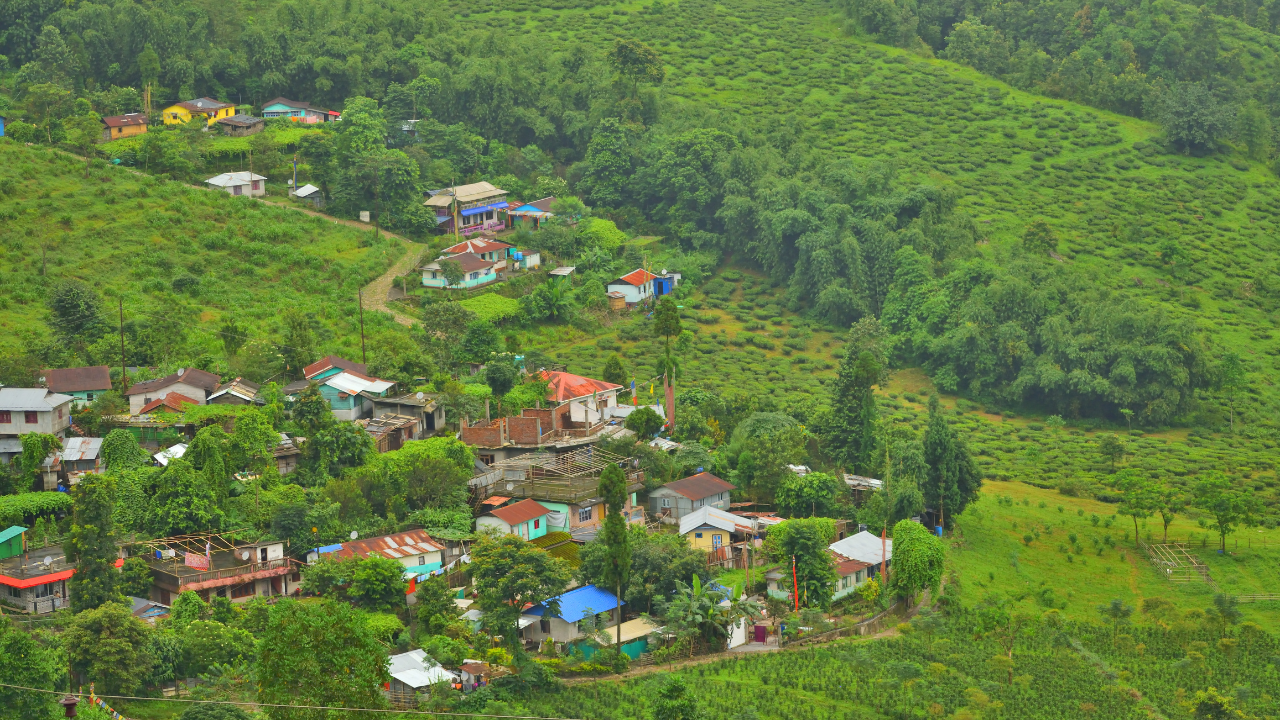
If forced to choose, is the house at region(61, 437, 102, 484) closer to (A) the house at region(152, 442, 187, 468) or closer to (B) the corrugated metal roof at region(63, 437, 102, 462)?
(B) the corrugated metal roof at region(63, 437, 102, 462)

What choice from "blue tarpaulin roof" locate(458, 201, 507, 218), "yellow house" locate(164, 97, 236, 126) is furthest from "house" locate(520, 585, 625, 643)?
"yellow house" locate(164, 97, 236, 126)

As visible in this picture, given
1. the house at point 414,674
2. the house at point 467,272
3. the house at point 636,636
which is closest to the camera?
the house at point 414,674

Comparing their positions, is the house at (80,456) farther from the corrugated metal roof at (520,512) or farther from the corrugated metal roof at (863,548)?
the corrugated metal roof at (863,548)

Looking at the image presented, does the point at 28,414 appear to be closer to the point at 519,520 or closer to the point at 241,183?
the point at 519,520

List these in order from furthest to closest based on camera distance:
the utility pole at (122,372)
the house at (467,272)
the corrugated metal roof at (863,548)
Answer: the house at (467,272) < the utility pole at (122,372) < the corrugated metal roof at (863,548)

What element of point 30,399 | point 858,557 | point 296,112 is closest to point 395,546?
point 30,399

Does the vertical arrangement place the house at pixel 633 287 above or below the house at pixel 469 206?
below

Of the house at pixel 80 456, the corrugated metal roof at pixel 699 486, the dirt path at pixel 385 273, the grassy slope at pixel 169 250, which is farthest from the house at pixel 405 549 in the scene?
the dirt path at pixel 385 273
